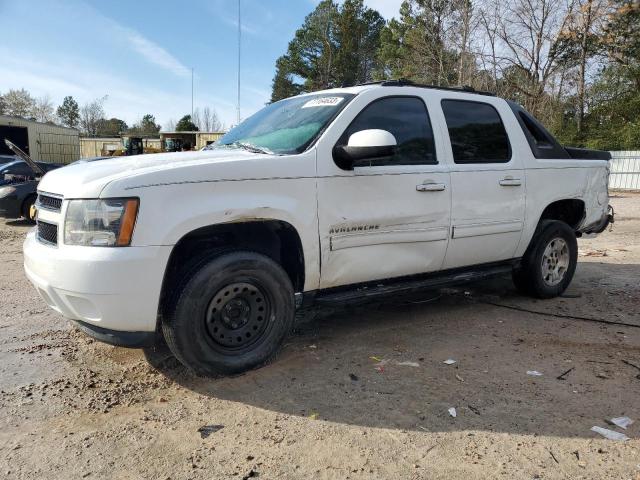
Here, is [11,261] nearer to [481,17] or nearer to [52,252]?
[52,252]

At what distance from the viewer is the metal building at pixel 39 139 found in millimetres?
29362

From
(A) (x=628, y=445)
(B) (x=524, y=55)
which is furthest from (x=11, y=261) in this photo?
(B) (x=524, y=55)

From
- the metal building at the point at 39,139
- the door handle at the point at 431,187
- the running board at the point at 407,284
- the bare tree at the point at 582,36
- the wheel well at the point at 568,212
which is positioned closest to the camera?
the running board at the point at 407,284

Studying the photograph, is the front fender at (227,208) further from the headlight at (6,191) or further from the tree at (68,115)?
the tree at (68,115)

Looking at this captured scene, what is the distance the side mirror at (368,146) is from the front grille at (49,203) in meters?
1.82

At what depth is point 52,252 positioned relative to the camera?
3.01 metres

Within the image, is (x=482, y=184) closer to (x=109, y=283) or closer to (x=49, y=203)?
(x=109, y=283)

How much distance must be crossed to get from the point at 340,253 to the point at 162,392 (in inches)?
58.0

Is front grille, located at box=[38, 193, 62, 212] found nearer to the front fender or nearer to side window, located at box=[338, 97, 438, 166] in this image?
the front fender

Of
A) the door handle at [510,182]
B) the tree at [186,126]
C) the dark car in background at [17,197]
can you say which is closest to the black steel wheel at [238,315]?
the door handle at [510,182]

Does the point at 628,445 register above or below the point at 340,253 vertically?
below

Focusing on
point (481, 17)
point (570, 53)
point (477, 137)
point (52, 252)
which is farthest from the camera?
point (570, 53)

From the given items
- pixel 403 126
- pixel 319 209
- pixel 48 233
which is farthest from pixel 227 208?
pixel 403 126

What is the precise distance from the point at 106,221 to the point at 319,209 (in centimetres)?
134
